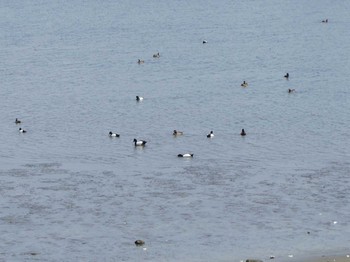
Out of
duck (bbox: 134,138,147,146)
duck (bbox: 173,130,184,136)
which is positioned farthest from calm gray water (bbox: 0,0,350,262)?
duck (bbox: 173,130,184,136)

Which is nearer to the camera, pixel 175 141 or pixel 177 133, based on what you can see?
pixel 175 141

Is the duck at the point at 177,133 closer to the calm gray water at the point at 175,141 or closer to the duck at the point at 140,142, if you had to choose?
the calm gray water at the point at 175,141

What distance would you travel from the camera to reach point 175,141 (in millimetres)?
56375

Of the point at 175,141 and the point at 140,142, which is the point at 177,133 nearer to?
the point at 175,141

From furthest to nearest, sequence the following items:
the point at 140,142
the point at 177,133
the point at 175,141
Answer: the point at 177,133 < the point at 175,141 < the point at 140,142

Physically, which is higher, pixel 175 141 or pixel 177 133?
pixel 177 133

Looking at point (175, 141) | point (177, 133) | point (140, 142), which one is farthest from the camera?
point (177, 133)

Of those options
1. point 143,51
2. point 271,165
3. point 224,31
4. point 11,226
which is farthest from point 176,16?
point 11,226

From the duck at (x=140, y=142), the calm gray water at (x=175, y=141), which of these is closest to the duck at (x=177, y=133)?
the calm gray water at (x=175, y=141)

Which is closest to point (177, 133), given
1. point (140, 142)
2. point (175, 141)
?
point (175, 141)

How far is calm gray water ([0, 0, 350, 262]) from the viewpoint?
39.3 meters

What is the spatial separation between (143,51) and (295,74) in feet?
60.5

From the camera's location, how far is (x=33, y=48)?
93188mm

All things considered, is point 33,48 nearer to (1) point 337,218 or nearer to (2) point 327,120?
(2) point 327,120
